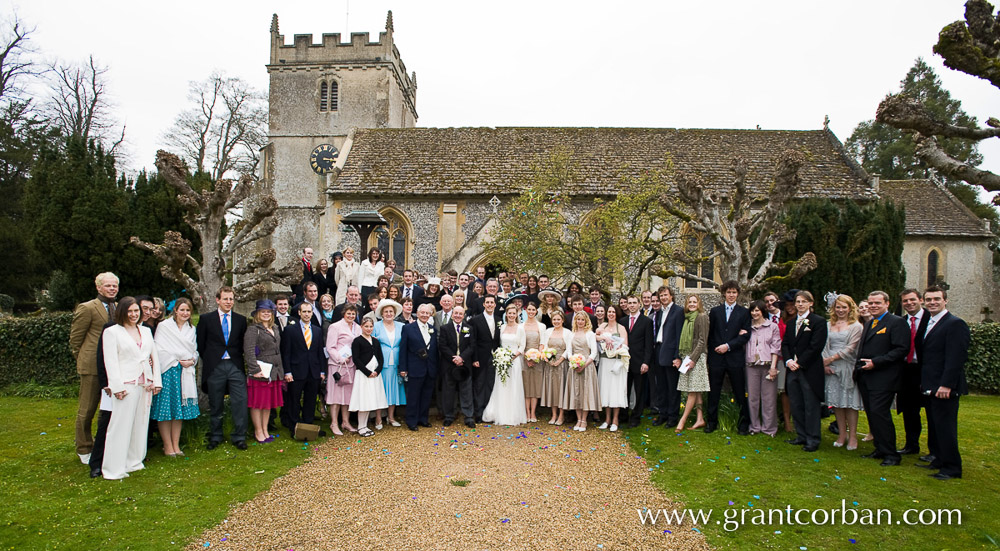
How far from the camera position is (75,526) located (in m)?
4.68

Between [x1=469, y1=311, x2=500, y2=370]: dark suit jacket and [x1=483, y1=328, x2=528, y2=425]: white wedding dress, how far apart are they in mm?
206

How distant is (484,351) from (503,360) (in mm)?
411

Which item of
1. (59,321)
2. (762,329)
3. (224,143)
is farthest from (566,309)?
(224,143)

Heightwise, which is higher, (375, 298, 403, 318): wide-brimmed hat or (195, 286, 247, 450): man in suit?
(375, 298, 403, 318): wide-brimmed hat

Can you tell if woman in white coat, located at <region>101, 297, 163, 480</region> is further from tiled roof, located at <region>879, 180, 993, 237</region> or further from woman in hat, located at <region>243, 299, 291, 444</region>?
tiled roof, located at <region>879, 180, 993, 237</region>

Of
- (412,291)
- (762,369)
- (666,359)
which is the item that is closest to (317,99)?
(412,291)

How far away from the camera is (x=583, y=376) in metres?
8.11

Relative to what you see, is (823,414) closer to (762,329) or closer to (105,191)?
(762,329)

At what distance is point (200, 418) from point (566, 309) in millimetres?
5622

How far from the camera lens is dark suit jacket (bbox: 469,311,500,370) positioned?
837cm

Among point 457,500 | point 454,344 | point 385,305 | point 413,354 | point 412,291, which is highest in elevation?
point 412,291

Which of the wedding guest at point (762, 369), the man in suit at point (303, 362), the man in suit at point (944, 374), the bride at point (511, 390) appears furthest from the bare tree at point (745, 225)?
the man in suit at point (303, 362)

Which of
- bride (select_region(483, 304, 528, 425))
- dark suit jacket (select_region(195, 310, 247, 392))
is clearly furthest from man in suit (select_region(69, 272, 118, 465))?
bride (select_region(483, 304, 528, 425))

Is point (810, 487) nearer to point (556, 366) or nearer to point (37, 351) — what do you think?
point (556, 366)
